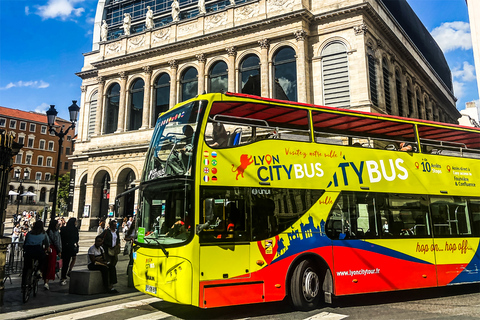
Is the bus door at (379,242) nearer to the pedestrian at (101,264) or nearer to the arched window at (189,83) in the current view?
the pedestrian at (101,264)

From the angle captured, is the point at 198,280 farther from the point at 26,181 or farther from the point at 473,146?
the point at 26,181

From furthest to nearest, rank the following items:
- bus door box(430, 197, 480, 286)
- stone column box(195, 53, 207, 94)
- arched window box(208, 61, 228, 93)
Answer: stone column box(195, 53, 207, 94) < arched window box(208, 61, 228, 93) < bus door box(430, 197, 480, 286)

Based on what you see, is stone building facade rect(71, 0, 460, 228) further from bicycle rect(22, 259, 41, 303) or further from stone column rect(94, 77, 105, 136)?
bicycle rect(22, 259, 41, 303)

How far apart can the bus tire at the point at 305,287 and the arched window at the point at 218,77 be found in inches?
850

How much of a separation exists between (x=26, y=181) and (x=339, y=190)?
71.7 metres

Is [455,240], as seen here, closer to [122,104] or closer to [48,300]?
[48,300]

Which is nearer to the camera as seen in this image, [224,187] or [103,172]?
[224,187]

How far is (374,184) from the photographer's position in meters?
7.83

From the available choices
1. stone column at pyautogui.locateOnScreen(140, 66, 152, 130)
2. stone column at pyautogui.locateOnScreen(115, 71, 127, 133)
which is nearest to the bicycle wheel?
stone column at pyautogui.locateOnScreen(140, 66, 152, 130)

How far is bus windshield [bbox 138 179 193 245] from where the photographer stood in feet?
20.2

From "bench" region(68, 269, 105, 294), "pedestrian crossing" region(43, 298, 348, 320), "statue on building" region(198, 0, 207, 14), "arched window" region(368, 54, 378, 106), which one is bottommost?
"pedestrian crossing" region(43, 298, 348, 320)

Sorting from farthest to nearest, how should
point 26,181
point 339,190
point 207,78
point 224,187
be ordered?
point 26,181, point 207,78, point 339,190, point 224,187

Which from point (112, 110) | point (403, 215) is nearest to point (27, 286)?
point (403, 215)

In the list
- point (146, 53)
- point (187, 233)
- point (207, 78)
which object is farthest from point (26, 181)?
point (187, 233)
